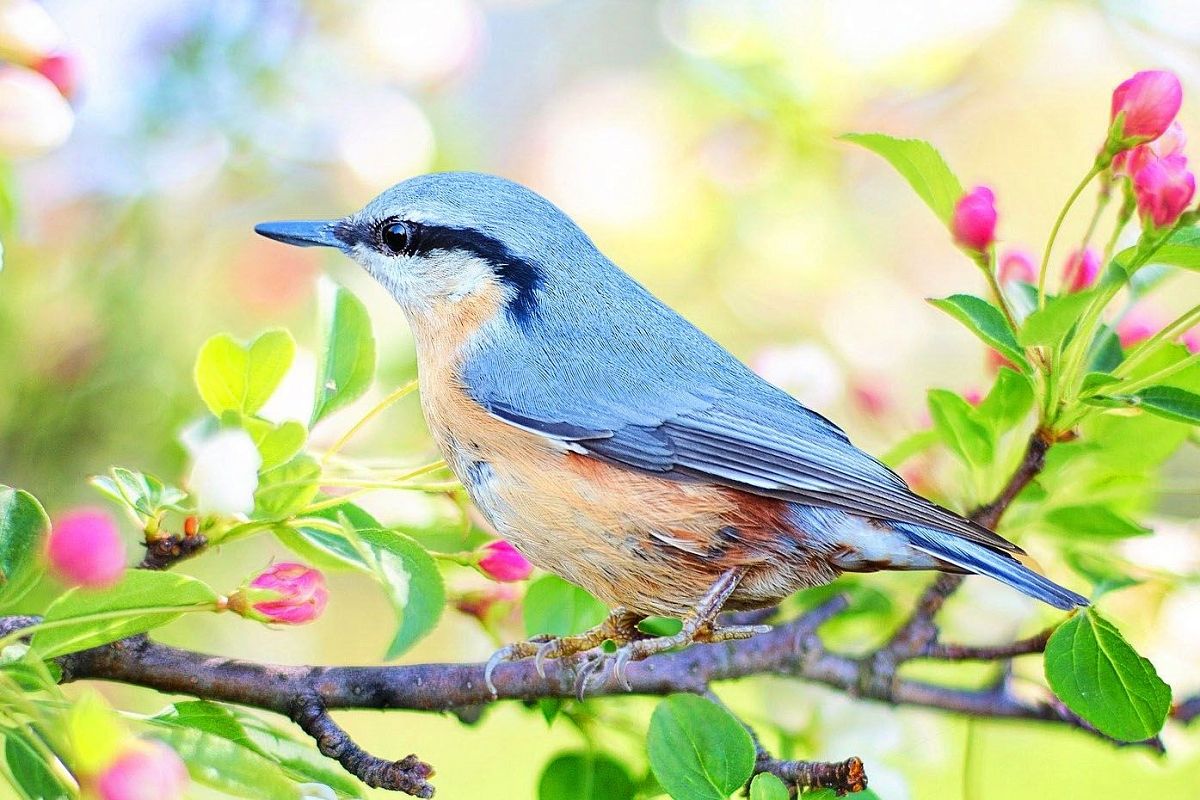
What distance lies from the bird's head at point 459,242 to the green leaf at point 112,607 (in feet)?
2.37

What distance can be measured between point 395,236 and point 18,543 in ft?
2.60

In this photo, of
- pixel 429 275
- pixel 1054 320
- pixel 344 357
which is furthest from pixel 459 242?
pixel 1054 320

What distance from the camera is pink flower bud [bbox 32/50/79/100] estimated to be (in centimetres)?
151

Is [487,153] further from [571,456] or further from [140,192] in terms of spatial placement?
[571,456]

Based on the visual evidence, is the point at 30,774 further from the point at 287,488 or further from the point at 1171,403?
the point at 1171,403

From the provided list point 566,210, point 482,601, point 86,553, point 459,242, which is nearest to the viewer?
point 86,553

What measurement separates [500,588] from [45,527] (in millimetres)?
632

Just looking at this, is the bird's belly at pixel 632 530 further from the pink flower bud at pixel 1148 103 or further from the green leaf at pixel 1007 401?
the pink flower bud at pixel 1148 103

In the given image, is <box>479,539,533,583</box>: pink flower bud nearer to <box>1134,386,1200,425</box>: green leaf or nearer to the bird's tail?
the bird's tail

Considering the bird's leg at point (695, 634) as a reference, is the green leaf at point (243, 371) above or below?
above

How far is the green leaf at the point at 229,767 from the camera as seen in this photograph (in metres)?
1.16

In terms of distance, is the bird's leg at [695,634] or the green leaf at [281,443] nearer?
the green leaf at [281,443]

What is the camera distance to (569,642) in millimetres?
1584

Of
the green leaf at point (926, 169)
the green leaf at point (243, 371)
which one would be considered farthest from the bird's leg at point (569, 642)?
the green leaf at point (926, 169)
